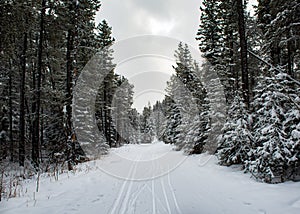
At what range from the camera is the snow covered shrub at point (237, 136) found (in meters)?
9.05

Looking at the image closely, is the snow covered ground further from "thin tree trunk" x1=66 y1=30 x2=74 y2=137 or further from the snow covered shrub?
"thin tree trunk" x1=66 y1=30 x2=74 y2=137

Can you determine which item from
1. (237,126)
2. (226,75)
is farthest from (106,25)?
(237,126)

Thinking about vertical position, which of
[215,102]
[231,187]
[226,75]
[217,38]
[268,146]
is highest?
[217,38]

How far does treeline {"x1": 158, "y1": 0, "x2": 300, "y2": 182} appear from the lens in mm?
6801

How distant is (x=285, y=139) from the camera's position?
672cm

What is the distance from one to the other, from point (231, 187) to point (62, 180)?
21.9 ft

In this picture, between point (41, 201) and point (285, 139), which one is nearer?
point (41, 201)

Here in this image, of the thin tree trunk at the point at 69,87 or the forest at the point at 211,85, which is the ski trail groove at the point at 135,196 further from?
the thin tree trunk at the point at 69,87

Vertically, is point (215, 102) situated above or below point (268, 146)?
above

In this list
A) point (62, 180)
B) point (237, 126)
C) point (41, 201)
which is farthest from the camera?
point (237, 126)

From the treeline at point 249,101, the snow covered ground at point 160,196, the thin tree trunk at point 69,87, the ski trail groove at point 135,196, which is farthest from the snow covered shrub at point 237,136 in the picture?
the thin tree trunk at point 69,87

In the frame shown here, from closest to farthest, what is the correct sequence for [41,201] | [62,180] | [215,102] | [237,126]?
[41,201] → [62,180] → [237,126] → [215,102]

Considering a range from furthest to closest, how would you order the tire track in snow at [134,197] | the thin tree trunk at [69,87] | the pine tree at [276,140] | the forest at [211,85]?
the thin tree trunk at [69,87]
the forest at [211,85]
the pine tree at [276,140]
the tire track in snow at [134,197]

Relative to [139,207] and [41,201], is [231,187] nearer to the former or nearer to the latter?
[139,207]
